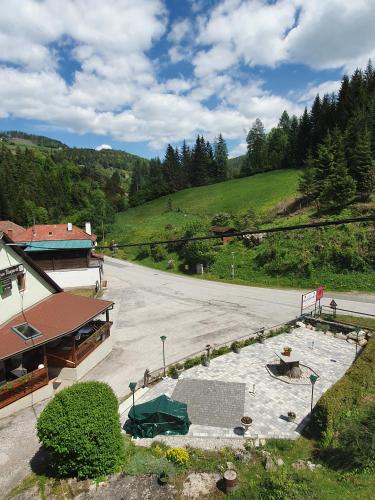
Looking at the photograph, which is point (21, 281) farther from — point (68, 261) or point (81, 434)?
point (68, 261)

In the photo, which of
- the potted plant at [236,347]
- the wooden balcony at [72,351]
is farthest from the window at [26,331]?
the potted plant at [236,347]

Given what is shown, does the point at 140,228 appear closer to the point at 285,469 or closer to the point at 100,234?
the point at 100,234

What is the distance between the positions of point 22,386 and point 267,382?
12.8 meters

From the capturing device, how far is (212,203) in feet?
281

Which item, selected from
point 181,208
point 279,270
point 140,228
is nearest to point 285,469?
point 279,270

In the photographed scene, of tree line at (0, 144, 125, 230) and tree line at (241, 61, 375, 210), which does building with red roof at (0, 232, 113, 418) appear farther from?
tree line at (0, 144, 125, 230)

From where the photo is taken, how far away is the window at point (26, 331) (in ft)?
51.9

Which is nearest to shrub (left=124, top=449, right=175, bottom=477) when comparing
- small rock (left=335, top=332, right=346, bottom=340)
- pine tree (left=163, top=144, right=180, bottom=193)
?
small rock (left=335, top=332, right=346, bottom=340)

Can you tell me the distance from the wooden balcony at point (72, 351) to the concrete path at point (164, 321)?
4.48ft

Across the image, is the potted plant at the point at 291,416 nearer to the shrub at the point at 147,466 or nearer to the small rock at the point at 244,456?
the small rock at the point at 244,456

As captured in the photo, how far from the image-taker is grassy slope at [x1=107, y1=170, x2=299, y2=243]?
241 ft

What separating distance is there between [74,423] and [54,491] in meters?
2.42

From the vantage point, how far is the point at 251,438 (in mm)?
13539

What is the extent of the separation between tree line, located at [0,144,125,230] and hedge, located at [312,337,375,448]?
247ft
